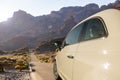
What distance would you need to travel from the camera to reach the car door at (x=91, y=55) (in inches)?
119

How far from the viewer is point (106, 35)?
3.12 meters

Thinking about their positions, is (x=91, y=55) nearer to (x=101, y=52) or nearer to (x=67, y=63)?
(x=101, y=52)

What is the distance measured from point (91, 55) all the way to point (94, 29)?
2.04 feet

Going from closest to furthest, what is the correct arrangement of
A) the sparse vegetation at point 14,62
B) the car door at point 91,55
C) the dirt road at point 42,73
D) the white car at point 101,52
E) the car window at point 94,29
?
the white car at point 101,52, the car door at point 91,55, the car window at point 94,29, the dirt road at point 42,73, the sparse vegetation at point 14,62

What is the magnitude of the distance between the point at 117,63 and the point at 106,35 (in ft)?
2.14

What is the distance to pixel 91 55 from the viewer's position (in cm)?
330

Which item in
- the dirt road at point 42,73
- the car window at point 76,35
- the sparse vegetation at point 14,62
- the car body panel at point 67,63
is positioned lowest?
the sparse vegetation at point 14,62

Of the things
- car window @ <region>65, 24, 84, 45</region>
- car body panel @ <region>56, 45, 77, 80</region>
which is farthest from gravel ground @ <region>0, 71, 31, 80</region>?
car window @ <region>65, 24, 84, 45</region>

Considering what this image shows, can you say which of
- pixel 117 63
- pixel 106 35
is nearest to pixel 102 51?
pixel 106 35

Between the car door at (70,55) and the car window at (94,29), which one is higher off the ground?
the car window at (94,29)

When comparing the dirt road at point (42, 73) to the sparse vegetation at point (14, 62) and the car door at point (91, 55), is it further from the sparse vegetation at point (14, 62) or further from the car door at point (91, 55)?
the sparse vegetation at point (14, 62)

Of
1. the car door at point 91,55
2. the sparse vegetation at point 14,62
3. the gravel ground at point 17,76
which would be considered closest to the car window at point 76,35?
the car door at point 91,55

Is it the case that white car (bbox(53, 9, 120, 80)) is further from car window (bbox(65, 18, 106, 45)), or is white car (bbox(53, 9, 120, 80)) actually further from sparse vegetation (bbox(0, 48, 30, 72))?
sparse vegetation (bbox(0, 48, 30, 72))

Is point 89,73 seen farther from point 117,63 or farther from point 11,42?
point 11,42
